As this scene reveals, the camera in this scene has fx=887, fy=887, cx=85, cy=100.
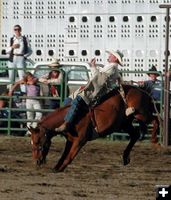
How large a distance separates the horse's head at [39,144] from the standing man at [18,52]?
5.77 meters

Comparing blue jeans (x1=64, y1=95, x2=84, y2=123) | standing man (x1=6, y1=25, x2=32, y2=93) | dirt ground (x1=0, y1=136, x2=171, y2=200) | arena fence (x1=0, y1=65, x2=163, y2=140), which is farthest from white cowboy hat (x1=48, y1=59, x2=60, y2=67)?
blue jeans (x1=64, y1=95, x2=84, y2=123)

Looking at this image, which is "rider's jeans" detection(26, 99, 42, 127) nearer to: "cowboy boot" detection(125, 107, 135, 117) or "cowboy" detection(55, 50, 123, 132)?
"cowboy boot" detection(125, 107, 135, 117)

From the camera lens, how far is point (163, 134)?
16469mm

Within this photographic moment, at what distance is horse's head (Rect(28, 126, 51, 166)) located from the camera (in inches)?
457

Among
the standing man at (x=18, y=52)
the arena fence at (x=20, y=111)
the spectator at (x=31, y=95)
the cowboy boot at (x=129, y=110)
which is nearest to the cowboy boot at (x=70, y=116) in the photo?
the cowboy boot at (x=129, y=110)

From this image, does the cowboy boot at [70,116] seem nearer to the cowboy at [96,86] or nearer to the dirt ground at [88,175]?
the cowboy at [96,86]

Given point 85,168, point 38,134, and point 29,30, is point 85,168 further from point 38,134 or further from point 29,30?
point 29,30

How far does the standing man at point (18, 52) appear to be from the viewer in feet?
57.6

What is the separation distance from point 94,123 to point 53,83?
5286 millimetres

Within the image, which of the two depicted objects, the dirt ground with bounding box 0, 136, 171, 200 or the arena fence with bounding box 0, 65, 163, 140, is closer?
the dirt ground with bounding box 0, 136, 171, 200

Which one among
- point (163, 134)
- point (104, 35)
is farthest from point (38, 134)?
point (104, 35)

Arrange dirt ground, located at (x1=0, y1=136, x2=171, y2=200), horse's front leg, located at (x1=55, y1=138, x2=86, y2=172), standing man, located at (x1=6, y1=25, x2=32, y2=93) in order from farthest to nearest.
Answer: standing man, located at (x1=6, y1=25, x2=32, y2=93) < horse's front leg, located at (x1=55, y1=138, x2=86, y2=172) < dirt ground, located at (x1=0, y1=136, x2=171, y2=200)

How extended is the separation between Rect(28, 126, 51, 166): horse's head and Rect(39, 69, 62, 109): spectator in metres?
5.44

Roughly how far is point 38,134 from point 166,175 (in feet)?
5.85
